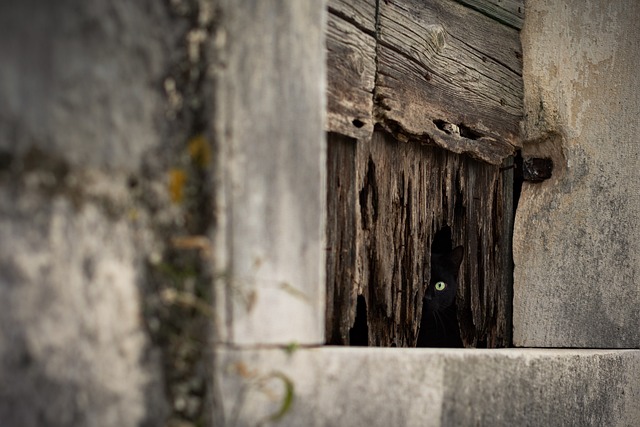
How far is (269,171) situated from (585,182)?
7.77 feet

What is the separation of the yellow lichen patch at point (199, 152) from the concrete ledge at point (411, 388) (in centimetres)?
38

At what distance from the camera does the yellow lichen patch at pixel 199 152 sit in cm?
172

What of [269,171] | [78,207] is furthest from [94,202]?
[269,171]

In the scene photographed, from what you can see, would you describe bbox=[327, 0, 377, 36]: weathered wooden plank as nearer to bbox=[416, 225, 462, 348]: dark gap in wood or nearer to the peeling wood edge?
the peeling wood edge

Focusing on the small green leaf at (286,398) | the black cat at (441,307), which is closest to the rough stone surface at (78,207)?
the small green leaf at (286,398)

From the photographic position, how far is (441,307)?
15.4 ft

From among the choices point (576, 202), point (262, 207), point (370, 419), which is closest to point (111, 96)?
point (262, 207)

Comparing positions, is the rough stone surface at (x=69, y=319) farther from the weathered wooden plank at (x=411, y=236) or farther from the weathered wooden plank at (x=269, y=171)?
the weathered wooden plank at (x=411, y=236)

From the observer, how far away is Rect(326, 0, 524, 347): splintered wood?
3180mm

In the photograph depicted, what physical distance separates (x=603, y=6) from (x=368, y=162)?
1393mm

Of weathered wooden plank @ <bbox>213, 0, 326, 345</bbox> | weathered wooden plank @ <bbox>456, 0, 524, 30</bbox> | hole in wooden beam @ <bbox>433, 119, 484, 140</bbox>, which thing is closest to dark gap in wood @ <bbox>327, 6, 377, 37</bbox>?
hole in wooden beam @ <bbox>433, 119, 484, 140</bbox>

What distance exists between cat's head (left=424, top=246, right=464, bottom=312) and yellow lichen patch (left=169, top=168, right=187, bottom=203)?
109 inches

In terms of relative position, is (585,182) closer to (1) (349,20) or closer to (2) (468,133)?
(2) (468,133)

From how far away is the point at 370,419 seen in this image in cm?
214
